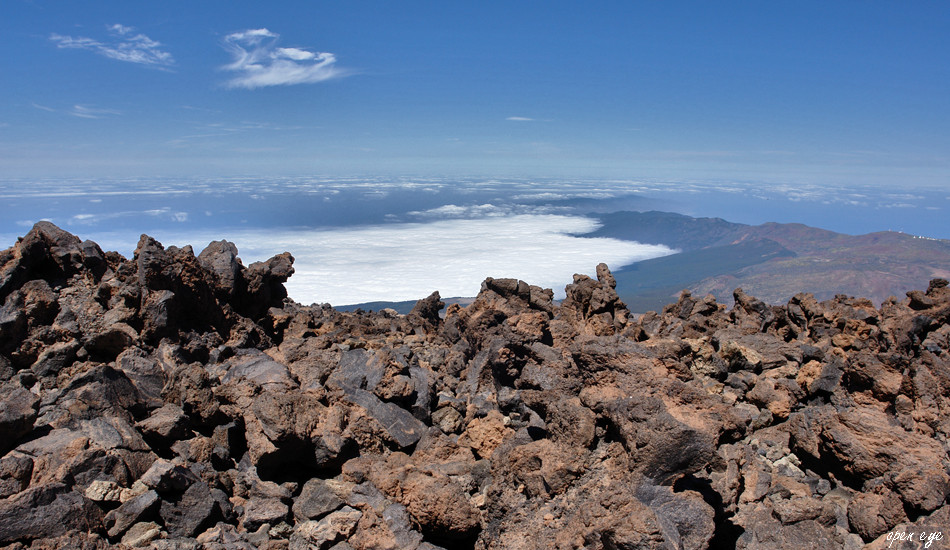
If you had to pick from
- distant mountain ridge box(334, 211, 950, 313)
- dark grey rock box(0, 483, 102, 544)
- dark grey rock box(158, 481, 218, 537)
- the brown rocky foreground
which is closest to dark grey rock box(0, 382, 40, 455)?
the brown rocky foreground

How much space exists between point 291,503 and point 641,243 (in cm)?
17988

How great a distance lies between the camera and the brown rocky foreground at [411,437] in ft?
14.9

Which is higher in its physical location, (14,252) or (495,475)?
(14,252)

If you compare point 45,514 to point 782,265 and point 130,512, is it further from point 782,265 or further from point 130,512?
point 782,265

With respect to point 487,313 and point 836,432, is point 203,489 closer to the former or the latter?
point 836,432

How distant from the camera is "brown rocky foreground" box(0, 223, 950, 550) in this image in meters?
4.53

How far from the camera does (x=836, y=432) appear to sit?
226 inches

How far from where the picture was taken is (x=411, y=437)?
640cm

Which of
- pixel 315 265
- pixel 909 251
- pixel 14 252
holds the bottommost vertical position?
pixel 315 265

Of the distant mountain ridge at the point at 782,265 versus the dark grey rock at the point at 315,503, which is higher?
the dark grey rock at the point at 315,503

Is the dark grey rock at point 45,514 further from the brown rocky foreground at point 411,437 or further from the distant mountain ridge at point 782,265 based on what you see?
the distant mountain ridge at point 782,265

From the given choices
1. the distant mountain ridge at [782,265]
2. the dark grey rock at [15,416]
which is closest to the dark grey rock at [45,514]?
the dark grey rock at [15,416]

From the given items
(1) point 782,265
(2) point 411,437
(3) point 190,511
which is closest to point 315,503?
(3) point 190,511

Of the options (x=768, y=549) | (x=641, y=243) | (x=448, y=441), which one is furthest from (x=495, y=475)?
(x=641, y=243)
